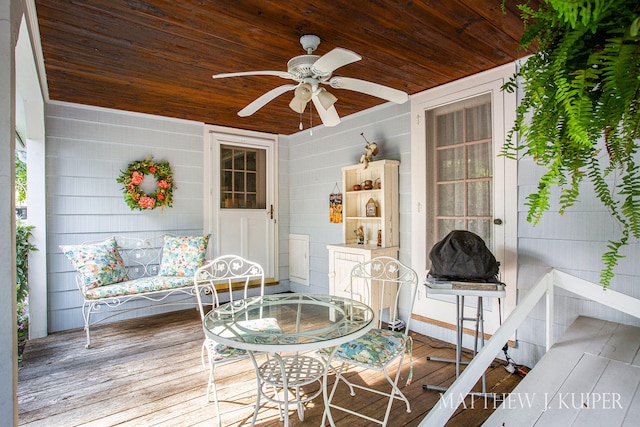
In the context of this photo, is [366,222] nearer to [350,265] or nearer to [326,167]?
[350,265]

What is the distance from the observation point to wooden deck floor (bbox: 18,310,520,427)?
7.02ft

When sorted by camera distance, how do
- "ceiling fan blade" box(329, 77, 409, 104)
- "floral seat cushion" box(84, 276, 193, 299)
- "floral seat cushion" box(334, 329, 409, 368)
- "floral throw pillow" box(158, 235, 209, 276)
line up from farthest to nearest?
"floral throw pillow" box(158, 235, 209, 276), "floral seat cushion" box(84, 276, 193, 299), "ceiling fan blade" box(329, 77, 409, 104), "floral seat cushion" box(334, 329, 409, 368)

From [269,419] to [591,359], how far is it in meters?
1.79

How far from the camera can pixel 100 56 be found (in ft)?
8.68

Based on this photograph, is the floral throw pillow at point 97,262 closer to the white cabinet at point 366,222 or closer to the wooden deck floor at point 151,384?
the wooden deck floor at point 151,384

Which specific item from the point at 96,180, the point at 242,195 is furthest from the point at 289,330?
the point at 242,195

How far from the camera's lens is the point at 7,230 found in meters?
1.09

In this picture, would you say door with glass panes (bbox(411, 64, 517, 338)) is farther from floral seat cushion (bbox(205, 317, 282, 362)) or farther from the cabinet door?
floral seat cushion (bbox(205, 317, 282, 362))

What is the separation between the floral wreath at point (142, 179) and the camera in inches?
158

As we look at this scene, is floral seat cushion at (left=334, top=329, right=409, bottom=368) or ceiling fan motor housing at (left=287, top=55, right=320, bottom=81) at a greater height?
ceiling fan motor housing at (left=287, top=55, right=320, bottom=81)

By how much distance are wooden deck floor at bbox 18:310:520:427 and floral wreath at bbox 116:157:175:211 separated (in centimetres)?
147

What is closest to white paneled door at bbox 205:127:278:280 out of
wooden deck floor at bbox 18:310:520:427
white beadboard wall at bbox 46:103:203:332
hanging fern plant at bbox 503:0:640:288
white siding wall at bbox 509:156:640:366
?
white beadboard wall at bbox 46:103:203:332

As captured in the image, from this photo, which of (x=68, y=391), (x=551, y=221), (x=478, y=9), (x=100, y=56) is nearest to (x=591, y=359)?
(x=551, y=221)

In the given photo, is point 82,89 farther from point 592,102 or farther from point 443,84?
point 592,102
